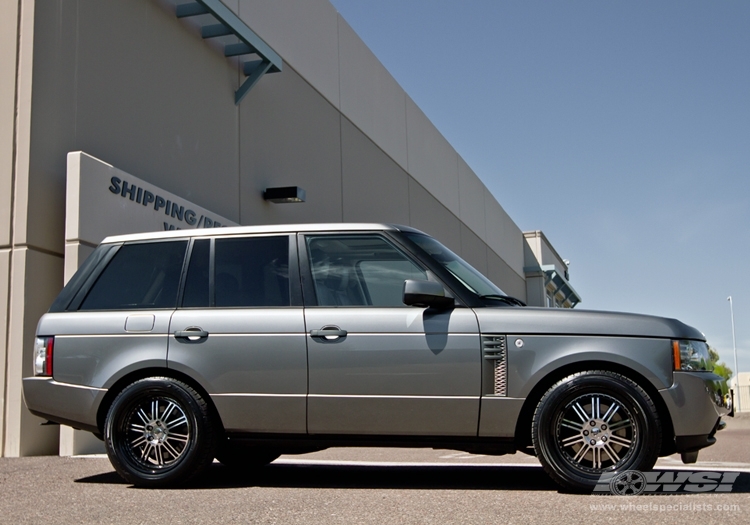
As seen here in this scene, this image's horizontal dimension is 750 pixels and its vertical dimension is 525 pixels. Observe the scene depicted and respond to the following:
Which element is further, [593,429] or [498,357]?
[498,357]

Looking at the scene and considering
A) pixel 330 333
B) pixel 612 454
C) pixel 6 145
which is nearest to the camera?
pixel 612 454

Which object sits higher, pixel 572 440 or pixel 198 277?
pixel 198 277

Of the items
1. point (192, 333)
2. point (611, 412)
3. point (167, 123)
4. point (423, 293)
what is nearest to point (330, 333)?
point (423, 293)

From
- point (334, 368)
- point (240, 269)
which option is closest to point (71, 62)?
point (240, 269)

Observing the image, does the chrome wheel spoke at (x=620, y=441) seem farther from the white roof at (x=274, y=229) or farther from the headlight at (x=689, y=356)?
the white roof at (x=274, y=229)

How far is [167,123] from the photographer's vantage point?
1239 centimetres

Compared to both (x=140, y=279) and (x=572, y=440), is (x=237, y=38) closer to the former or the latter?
(x=140, y=279)

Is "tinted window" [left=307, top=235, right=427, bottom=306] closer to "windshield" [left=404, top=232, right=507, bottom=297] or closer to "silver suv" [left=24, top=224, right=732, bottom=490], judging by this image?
"silver suv" [left=24, top=224, right=732, bottom=490]

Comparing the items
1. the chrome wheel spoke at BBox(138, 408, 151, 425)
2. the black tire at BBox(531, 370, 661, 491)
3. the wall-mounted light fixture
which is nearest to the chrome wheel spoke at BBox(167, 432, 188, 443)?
the chrome wheel spoke at BBox(138, 408, 151, 425)

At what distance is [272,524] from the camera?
179 inches

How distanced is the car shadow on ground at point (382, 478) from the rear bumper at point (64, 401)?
0.56m

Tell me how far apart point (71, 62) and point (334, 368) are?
6.33 meters

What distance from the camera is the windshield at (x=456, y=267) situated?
618 centimetres

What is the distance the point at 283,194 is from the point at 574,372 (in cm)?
988
